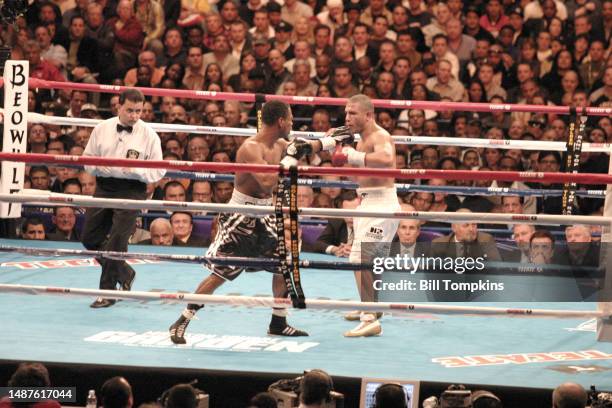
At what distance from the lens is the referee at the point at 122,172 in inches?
261

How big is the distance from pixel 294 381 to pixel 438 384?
0.73 m

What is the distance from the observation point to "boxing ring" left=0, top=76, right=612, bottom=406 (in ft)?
14.9

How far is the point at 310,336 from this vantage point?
582cm

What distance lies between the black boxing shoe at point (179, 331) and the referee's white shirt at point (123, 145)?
Answer: 1.41 metres

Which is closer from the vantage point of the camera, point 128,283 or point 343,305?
point 343,305

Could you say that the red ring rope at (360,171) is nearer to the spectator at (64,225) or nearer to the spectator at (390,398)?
the spectator at (390,398)

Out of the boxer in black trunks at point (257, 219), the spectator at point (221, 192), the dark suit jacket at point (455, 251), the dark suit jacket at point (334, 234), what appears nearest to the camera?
the dark suit jacket at point (455, 251)

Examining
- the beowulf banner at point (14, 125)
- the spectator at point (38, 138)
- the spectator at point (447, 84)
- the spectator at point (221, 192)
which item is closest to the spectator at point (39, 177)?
the spectator at point (38, 138)

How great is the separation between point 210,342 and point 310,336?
24.6 inches

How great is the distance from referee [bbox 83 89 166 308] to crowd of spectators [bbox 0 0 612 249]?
170 centimetres

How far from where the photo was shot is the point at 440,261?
185 inches

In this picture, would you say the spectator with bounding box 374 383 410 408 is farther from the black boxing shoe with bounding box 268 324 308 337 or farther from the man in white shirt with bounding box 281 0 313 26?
the man in white shirt with bounding box 281 0 313 26

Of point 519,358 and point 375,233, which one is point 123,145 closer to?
point 375,233

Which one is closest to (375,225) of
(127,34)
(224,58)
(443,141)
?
(443,141)
